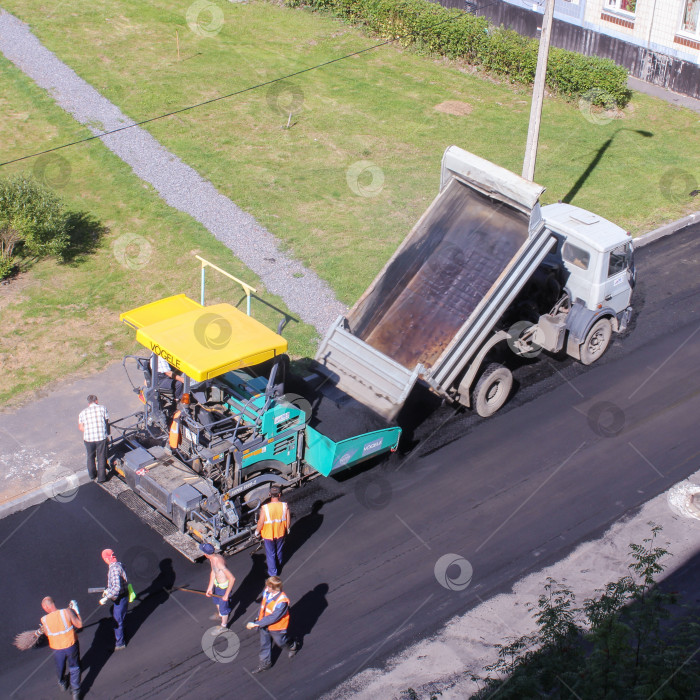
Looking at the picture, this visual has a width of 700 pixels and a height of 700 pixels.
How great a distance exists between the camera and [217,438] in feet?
35.5

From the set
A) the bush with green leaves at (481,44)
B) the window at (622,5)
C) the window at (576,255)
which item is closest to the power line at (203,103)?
the bush with green leaves at (481,44)

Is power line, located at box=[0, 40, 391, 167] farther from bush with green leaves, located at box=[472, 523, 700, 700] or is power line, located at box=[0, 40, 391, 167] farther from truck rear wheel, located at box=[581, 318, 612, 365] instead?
bush with green leaves, located at box=[472, 523, 700, 700]

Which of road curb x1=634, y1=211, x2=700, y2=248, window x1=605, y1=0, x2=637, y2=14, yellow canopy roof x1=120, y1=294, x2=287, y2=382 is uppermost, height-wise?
yellow canopy roof x1=120, y1=294, x2=287, y2=382

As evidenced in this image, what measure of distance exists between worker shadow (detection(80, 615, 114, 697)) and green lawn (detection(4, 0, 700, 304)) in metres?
8.11

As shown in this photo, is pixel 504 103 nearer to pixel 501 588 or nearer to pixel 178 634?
pixel 501 588

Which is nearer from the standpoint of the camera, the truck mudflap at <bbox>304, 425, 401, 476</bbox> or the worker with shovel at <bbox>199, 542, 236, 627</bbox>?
the worker with shovel at <bbox>199, 542, 236, 627</bbox>

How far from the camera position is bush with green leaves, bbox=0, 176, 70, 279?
53.8 feet

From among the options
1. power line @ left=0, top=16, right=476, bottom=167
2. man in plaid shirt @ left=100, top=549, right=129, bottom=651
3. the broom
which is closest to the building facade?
power line @ left=0, top=16, right=476, bottom=167

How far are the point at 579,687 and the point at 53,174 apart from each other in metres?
17.5

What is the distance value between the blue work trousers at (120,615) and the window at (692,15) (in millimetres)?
24416

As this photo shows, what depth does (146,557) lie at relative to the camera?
10.7m

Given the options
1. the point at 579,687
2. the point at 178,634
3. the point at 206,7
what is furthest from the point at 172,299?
the point at 206,7

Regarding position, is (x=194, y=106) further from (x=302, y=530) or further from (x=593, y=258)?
(x=302, y=530)

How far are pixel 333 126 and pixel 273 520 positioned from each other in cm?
1527
